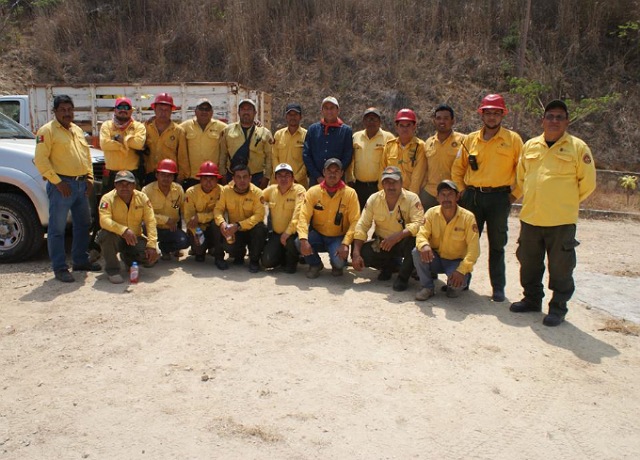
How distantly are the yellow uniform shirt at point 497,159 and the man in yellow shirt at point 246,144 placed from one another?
8.89 ft

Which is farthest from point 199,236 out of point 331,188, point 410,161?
point 410,161

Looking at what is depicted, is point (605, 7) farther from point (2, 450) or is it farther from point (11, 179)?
point (2, 450)

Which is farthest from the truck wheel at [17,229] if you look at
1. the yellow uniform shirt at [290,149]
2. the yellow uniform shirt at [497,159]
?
the yellow uniform shirt at [497,159]

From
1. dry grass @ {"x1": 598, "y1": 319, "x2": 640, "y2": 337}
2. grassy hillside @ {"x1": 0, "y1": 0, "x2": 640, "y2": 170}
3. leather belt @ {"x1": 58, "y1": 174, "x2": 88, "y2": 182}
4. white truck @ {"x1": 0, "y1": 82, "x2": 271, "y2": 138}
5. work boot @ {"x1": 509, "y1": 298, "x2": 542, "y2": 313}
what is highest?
grassy hillside @ {"x1": 0, "y1": 0, "x2": 640, "y2": 170}

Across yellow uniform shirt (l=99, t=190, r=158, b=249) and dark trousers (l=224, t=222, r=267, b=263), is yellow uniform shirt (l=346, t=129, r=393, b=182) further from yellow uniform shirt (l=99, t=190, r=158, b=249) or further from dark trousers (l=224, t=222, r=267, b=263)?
yellow uniform shirt (l=99, t=190, r=158, b=249)

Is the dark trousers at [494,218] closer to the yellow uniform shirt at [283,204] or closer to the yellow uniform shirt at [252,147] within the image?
the yellow uniform shirt at [283,204]

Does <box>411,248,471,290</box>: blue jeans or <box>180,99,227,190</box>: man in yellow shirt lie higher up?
<box>180,99,227,190</box>: man in yellow shirt

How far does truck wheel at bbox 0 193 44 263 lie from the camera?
6043 millimetres

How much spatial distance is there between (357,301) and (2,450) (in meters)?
3.19

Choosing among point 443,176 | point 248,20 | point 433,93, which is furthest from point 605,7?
point 443,176

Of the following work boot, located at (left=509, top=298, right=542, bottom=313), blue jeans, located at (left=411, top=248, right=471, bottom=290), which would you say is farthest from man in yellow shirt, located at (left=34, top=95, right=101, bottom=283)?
work boot, located at (left=509, top=298, right=542, bottom=313)

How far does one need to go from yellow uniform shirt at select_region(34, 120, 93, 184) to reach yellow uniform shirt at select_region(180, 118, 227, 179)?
135 cm

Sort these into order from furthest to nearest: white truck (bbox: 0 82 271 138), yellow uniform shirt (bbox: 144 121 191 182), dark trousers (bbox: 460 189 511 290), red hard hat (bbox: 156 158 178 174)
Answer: white truck (bbox: 0 82 271 138)
yellow uniform shirt (bbox: 144 121 191 182)
red hard hat (bbox: 156 158 178 174)
dark trousers (bbox: 460 189 511 290)

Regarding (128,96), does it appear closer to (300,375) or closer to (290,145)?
(290,145)
